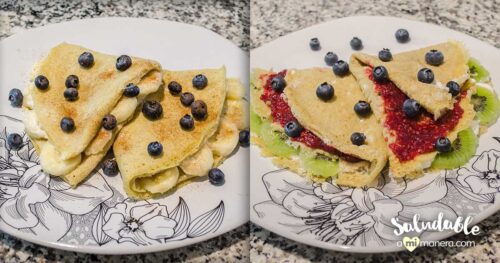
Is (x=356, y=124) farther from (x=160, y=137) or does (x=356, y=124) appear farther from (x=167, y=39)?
(x=167, y=39)

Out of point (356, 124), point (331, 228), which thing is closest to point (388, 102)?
point (356, 124)

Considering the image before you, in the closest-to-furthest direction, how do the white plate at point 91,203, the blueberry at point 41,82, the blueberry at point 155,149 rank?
the white plate at point 91,203, the blueberry at point 155,149, the blueberry at point 41,82

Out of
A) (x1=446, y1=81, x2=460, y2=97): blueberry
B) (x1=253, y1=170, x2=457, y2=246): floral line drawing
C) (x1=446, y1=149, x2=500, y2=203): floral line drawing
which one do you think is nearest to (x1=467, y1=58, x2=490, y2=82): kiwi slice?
(x1=446, y1=81, x2=460, y2=97): blueberry

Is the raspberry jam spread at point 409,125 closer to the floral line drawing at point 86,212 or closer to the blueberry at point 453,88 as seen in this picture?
the blueberry at point 453,88

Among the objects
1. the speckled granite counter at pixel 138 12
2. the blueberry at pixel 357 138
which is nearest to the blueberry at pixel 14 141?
the speckled granite counter at pixel 138 12

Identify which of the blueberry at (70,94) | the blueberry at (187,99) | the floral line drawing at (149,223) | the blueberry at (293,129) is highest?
the blueberry at (70,94)
